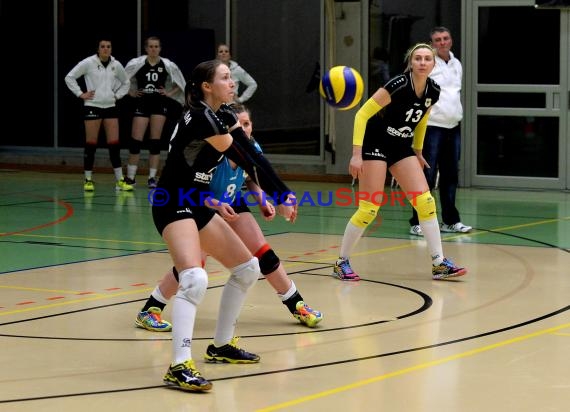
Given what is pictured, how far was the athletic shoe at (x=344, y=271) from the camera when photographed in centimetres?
995

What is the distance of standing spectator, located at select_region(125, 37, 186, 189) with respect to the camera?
18547mm

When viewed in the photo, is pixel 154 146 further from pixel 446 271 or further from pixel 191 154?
pixel 191 154

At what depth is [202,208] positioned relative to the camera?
6746mm

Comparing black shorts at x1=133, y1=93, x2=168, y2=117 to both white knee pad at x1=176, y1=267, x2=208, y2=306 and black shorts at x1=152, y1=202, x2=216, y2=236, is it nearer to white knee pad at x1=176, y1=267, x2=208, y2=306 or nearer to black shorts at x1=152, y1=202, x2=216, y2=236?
black shorts at x1=152, y1=202, x2=216, y2=236

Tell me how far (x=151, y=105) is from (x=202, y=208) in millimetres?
12182

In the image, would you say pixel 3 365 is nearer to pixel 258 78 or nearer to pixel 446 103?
pixel 446 103

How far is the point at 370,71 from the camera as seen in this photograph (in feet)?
63.7

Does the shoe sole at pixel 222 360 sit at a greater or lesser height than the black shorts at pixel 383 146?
lesser

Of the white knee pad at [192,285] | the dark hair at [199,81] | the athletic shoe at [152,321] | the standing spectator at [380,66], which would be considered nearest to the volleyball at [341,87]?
the athletic shoe at [152,321]

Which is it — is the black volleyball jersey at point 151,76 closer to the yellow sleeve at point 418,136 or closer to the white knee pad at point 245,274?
the yellow sleeve at point 418,136

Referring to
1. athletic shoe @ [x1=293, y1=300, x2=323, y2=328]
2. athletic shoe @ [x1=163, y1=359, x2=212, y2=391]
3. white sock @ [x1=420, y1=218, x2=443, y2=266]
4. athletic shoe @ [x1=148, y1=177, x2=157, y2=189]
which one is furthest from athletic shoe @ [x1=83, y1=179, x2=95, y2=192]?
athletic shoe @ [x1=163, y1=359, x2=212, y2=391]

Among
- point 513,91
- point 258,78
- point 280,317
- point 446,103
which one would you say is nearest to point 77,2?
point 258,78

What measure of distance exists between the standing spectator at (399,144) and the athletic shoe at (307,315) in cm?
200

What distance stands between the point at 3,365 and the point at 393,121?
4.45 metres
